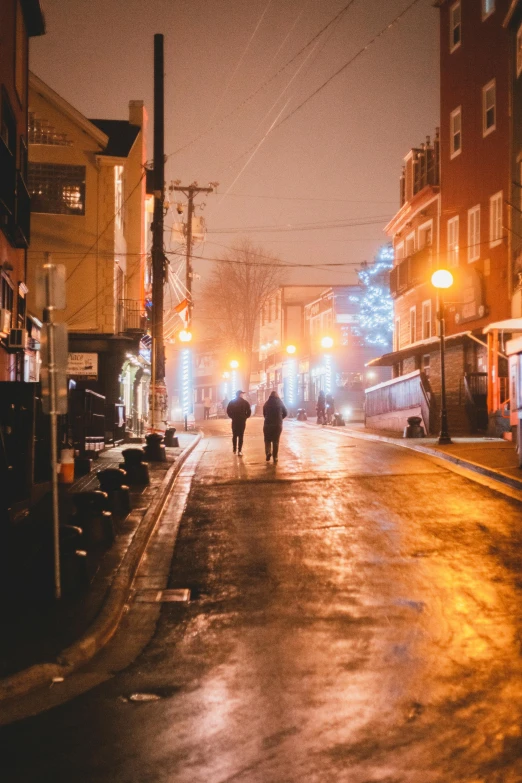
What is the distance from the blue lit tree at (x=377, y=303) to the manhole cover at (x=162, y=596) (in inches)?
2093

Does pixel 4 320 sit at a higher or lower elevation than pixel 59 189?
lower

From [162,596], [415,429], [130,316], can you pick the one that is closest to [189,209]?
[130,316]

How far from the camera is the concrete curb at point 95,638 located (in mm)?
5676

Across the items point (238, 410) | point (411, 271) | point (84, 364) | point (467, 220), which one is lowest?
point (238, 410)

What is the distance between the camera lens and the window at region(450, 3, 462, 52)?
3341cm

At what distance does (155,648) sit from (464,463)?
11.9 m

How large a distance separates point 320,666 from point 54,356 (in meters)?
3.57

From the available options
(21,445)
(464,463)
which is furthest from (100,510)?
(464,463)

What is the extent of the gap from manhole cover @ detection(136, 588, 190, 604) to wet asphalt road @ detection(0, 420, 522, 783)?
6.2 inches

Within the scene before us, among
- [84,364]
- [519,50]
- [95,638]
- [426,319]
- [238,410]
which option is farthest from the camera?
[426,319]

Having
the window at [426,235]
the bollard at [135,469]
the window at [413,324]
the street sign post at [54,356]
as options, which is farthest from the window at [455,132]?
the street sign post at [54,356]

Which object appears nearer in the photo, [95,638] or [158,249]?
[95,638]

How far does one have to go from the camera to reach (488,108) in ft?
101

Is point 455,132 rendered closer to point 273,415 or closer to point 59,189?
point 59,189
